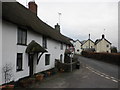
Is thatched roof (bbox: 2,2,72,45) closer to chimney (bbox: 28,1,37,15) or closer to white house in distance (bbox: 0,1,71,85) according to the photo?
white house in distance (bbox: 0,1,71,85)

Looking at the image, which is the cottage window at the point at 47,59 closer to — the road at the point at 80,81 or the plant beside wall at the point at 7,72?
the road at the point at 80,81

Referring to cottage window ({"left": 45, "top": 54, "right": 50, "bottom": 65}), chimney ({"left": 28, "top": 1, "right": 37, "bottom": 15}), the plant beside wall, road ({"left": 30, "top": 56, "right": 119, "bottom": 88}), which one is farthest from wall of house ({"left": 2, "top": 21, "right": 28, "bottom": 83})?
chimney ({"left": 28, "top": 1, "right": 37, "bottom": 15})

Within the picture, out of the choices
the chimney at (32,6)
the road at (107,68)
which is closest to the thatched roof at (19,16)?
the chimney at (32,6)

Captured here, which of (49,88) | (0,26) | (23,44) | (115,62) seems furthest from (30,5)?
(115,62)

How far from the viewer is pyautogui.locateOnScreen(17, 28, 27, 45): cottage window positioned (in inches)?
462

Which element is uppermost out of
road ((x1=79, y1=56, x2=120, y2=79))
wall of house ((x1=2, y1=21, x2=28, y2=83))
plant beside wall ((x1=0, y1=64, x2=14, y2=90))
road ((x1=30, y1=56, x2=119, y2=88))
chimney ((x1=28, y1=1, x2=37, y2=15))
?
chimney ((x1=28, y1=1, x2=37, y2=15))

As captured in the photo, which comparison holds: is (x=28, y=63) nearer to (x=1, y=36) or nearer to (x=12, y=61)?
(x=12, y=61)

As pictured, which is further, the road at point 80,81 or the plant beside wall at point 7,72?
the road at point 80,81

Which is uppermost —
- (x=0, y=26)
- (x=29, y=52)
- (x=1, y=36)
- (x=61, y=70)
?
(x=0, y=26)

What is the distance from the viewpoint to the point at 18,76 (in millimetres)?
11430

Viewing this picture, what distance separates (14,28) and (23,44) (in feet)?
6.06

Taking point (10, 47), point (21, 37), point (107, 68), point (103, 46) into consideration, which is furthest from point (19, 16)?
point (103, 46)

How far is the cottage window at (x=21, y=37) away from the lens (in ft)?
38.5

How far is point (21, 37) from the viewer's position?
1216 centimetres
